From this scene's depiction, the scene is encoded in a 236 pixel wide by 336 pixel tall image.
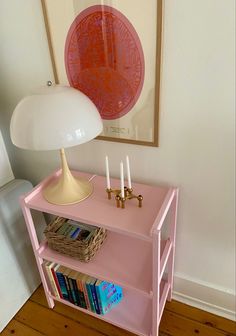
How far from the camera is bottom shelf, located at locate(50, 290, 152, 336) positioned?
1.18 metres

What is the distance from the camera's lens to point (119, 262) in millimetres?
1122

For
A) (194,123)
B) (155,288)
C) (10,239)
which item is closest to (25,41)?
(194,123)

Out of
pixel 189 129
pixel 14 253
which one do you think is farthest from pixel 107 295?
pixel 189 129

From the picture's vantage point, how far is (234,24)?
2.45 feet

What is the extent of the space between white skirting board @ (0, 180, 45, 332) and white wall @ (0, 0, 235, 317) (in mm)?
240

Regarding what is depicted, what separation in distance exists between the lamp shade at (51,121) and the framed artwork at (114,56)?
0.74 ft

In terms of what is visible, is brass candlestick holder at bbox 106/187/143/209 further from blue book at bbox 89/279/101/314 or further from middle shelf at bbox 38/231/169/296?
blue book at bbox 89/279/101/314

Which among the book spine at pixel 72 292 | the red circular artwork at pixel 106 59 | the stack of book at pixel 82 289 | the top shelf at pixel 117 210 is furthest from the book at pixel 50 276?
the red circular artwork at pixel 106 59

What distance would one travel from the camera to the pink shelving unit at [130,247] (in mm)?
906

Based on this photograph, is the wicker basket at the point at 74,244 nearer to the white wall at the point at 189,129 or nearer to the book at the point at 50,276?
the book at the point at 50,276

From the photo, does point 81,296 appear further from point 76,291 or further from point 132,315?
point 132,315

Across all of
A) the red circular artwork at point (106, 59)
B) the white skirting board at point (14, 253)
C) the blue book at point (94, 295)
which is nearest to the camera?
the red circular artwork at point (106, 59)

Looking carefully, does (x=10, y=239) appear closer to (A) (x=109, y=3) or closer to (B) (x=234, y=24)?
(A) (x=109, y=3)

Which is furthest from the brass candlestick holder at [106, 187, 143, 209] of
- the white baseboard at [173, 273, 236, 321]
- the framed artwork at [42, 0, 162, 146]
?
the white baseboard at [173, 273, 236, 321]
